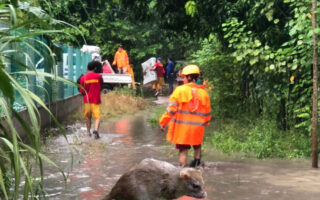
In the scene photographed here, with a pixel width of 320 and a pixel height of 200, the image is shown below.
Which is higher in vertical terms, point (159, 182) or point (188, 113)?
point (188, 113)

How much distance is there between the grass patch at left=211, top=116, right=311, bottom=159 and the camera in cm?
888

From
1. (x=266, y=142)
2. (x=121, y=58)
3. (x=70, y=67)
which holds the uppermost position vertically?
(x=121, y=58)

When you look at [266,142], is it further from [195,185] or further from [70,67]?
[70,67]

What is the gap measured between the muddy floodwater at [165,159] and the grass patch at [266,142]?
1.06 ft

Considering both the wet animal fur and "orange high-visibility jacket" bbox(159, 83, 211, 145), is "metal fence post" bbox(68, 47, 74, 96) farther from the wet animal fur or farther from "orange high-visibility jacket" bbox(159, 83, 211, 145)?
the wet animal fur

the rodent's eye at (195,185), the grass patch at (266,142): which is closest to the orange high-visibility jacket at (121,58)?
the grass patch at (266,142)

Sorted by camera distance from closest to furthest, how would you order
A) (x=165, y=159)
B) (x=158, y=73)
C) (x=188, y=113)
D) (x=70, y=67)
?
(x=188, y=113) < (x=165, y=159) < (x=70, y=67) < (x=158, y=73)

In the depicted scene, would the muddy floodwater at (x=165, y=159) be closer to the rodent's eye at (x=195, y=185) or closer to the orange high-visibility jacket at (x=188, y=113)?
the orange high-visibility jacket at (x=188, y=113)

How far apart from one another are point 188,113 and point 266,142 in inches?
90.6

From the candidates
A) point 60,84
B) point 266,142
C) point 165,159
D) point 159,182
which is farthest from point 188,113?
point 60,84

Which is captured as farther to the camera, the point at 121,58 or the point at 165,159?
the point at 121,58

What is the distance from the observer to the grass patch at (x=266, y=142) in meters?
8.88

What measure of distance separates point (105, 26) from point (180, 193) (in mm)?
24709

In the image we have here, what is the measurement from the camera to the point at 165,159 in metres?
8.82
